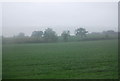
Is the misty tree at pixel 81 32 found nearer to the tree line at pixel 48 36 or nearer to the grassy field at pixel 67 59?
the tree line at pixel 48 36

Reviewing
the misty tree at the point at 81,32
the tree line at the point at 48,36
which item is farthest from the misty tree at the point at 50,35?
the misty tree at the point at 81,32

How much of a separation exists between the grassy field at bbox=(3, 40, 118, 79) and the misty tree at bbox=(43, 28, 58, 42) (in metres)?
0.10

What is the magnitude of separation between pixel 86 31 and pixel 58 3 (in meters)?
0.69

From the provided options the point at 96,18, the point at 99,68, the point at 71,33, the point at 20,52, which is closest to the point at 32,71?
the point at 20,52

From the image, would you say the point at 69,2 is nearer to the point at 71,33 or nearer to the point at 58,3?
the point at 58,3

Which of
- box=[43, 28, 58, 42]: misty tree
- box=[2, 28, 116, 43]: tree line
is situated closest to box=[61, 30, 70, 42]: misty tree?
box=[2, 28, 116, 43]: tree line

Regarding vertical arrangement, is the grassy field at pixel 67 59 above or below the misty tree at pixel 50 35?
below

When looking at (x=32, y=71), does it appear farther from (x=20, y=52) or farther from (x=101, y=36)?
(x=101, y=36)

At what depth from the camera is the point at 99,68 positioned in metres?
3.21

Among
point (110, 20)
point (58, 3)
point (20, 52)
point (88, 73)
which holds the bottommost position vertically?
point (88, 73)

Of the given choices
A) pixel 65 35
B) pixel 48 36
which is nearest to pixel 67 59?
pixel 65 35

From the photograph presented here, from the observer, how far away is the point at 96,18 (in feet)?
10.2

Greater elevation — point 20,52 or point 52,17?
point 52,17

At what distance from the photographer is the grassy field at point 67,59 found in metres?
3.21
